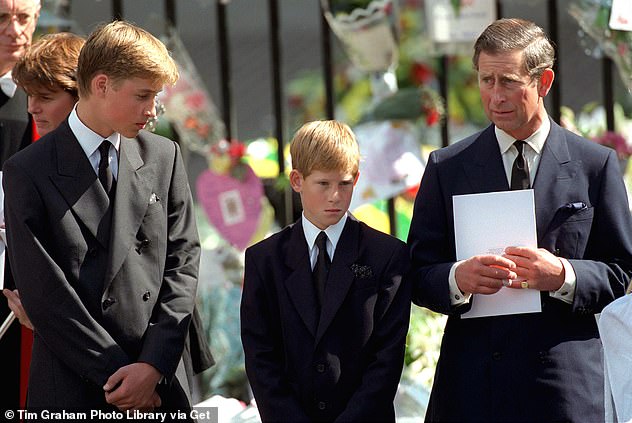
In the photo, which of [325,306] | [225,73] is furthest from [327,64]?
[325,306]

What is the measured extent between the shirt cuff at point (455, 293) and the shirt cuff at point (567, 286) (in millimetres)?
216

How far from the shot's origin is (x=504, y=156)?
2.95 m

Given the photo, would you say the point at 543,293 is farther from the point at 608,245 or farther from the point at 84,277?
the point at 84,277

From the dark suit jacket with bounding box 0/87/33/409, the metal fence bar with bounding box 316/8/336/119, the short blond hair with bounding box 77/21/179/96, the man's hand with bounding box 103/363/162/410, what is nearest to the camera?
the man's hand with bounding box 103/363/162/410

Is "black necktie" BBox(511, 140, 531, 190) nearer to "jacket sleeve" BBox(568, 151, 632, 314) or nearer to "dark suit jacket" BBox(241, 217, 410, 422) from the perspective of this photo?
"jacket sleeve" BBox(568, 151, 632, 314)

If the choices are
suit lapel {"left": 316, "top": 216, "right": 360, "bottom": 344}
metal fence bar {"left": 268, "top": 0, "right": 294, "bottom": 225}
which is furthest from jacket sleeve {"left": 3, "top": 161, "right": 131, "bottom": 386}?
metal fence bar {"left": 268, "top": 0, "right": 294, "bottom": 225}

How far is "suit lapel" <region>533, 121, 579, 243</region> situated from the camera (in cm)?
288

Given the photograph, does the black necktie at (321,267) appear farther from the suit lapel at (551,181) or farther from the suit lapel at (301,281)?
the suit lapel at (551,181)

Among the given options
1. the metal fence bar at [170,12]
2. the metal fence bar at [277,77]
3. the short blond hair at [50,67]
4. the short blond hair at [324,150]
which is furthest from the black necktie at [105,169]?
the metal fence bar at [170,12]

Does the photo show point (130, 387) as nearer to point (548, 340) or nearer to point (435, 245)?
point (435, 245)

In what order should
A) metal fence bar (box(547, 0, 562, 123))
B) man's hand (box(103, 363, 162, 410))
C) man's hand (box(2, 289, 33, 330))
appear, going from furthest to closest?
metal fence bar (box(547, 0, 562, 123)), man's hand (box(2, 289, 33, 330)), man's hand (box(103, 363, 162, 410))

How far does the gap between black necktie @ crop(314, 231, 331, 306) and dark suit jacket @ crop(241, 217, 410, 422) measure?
2cm

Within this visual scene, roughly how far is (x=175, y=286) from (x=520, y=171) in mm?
949

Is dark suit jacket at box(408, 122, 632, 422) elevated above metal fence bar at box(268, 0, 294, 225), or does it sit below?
below
